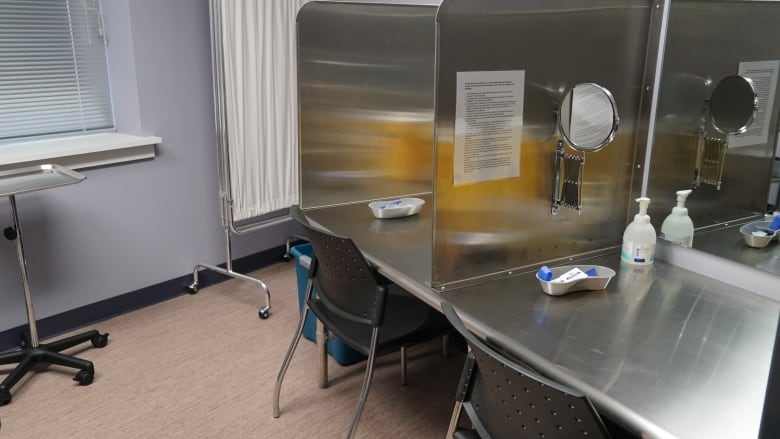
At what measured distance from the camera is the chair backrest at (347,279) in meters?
1.67

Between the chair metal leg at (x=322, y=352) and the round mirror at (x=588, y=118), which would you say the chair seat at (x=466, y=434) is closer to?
the round mirror at (x=588, y=118)

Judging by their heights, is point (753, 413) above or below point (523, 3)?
below

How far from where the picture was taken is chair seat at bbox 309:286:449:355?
179 cm

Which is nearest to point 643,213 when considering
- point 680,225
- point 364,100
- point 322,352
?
point 680,225

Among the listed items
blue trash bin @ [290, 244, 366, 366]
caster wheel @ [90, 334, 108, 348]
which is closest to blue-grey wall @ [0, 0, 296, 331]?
caster wheel @ [90, 334, 108, 348]

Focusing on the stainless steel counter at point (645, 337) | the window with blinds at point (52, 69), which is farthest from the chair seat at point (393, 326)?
the window with blinds at point (52, 69)

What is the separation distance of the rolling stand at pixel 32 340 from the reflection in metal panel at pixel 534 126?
5.17 ft

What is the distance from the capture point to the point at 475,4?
4.55ft

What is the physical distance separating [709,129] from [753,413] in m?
0.94

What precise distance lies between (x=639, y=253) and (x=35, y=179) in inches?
84.2

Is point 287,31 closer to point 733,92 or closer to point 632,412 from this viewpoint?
point 733,92

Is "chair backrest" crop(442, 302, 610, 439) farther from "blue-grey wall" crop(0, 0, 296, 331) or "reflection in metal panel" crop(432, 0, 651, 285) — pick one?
"blue-grey wall" crop(0, 0, 296, 331)

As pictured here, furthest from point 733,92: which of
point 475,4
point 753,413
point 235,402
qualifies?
point 235,402

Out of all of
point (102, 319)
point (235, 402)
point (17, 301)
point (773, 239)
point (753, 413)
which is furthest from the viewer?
point (102, 319)
